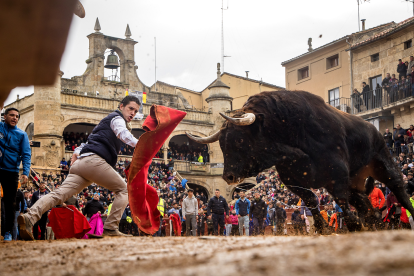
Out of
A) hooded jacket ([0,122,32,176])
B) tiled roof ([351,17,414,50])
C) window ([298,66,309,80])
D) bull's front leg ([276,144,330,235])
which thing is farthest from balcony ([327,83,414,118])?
hooded jacket ([0,122,32,176])

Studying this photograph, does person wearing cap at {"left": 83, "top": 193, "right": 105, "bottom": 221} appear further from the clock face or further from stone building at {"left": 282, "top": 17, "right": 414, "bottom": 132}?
stone building at {"left": 282, "top": 17, "right": 414, "bottom": 132}

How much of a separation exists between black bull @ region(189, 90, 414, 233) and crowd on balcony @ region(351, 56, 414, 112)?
62.4 ft

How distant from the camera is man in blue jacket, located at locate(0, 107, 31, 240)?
6.39 meters

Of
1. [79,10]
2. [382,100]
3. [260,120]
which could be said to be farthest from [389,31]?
[79,10]

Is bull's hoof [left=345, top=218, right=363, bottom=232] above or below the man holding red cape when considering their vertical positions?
below

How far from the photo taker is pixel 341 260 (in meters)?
1.83

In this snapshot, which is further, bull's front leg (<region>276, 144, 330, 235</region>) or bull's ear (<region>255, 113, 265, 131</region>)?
bull's ear (<region>255, 113, 265, 131</region>)

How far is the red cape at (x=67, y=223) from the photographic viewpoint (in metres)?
6.97

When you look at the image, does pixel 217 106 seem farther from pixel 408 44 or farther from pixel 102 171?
pixel 102 171

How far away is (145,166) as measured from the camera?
6289 mm

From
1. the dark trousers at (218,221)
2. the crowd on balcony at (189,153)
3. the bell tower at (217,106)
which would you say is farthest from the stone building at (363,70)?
the dark trousers at (218,221)

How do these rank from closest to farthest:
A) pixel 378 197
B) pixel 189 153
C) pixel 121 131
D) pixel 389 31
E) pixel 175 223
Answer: pixel 121 131, pixel 378 197, pixel 175 223, pixel 389 31, pixel 189 153

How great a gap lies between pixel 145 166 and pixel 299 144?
211 cm

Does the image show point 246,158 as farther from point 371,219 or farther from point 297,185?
point 371,219
